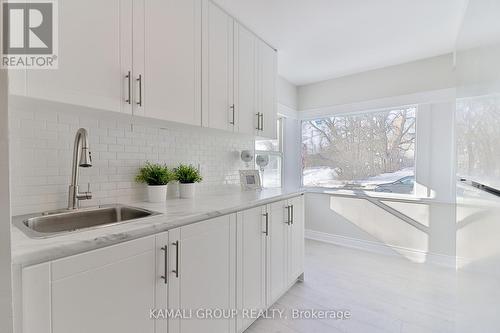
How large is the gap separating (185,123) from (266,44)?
1435 mm

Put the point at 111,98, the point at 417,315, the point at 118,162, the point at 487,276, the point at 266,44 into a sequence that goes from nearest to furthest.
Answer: the point at 487,276, the point at 111,98, the point at 118,162, the point at 417,315, the point at 266,44

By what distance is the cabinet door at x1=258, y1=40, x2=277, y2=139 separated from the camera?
Result: 8.15ft

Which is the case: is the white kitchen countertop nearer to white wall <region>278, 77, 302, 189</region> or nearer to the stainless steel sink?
the stainless steel sink

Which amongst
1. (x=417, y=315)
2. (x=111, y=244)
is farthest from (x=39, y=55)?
(x=417, y=315)

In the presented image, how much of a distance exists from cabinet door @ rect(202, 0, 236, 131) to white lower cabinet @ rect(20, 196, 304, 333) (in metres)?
0.81

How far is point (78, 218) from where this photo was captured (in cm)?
137

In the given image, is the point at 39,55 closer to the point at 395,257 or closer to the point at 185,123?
the point at 185,123

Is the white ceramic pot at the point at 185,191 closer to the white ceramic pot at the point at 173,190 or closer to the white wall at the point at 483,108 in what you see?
the white ceramic pot at the point at 173,190

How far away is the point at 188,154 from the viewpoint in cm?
216

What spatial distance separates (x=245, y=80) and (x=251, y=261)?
1558mm

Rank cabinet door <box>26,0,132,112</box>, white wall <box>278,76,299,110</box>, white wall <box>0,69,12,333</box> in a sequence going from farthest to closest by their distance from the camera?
white wall <box>278,76,299,110</box> < cabinet door <box>26,0,132,112</box> < white wall <box>0,69,12,333</box>

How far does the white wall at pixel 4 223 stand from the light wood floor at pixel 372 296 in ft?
5.49

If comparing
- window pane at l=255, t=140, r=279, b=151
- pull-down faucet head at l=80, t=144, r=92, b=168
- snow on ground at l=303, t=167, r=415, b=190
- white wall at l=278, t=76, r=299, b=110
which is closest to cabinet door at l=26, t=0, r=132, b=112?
pull-down faucet head at l=80, t=144, r=92, b=168

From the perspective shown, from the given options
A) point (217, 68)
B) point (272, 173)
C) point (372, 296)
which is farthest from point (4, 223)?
point (272, 173)
